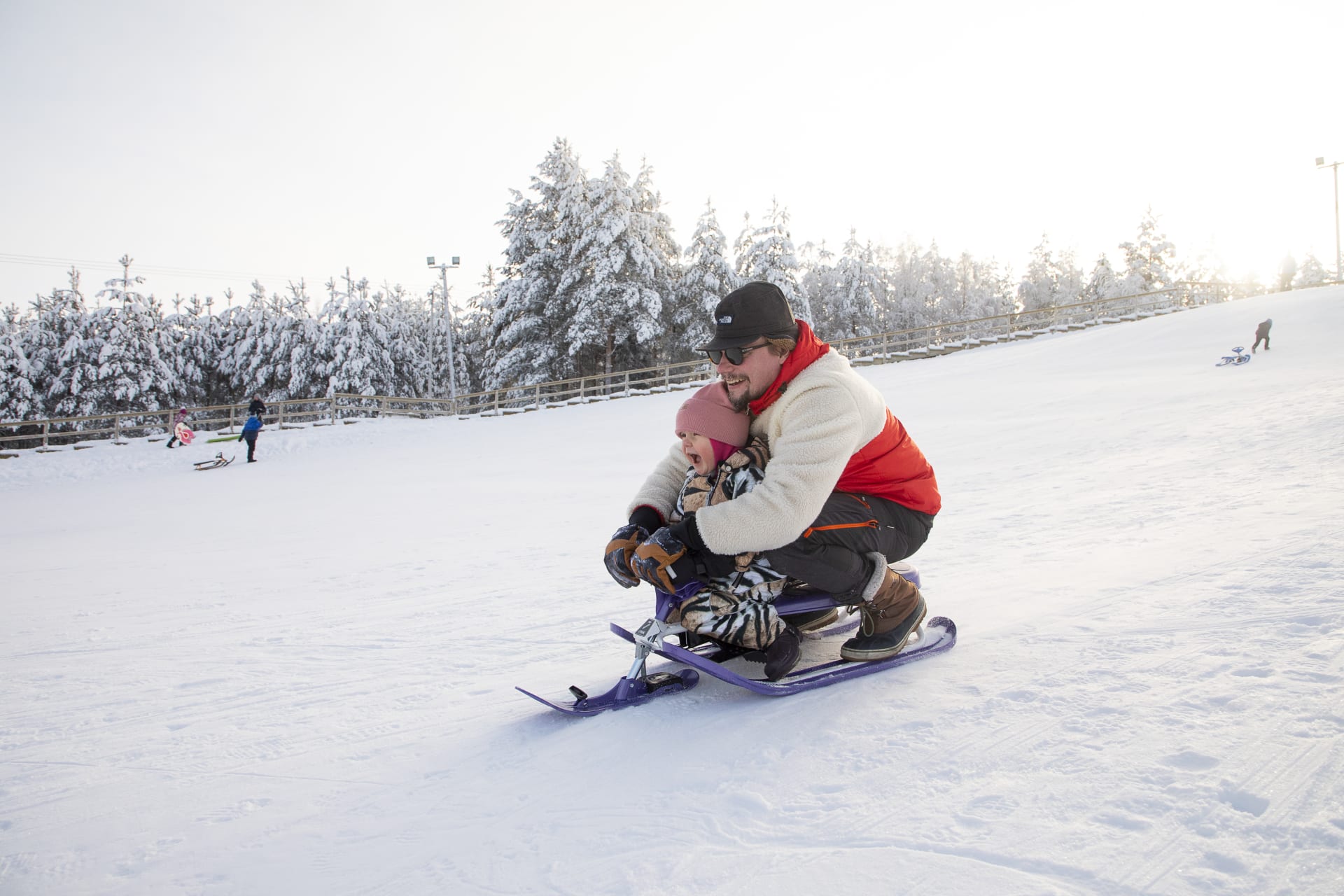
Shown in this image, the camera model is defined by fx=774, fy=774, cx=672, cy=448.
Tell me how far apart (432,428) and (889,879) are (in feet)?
79.0

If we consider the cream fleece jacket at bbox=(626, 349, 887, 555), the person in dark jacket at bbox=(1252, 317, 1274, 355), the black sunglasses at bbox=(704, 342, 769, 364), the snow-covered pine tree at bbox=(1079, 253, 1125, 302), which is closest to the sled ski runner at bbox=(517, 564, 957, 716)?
the cream fleece jacket at bbox=(626, 349, 887, 555)

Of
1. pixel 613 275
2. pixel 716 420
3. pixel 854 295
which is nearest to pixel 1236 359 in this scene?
pixel 716 420

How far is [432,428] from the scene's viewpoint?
2428 centimetres

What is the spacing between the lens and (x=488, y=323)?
140 ft

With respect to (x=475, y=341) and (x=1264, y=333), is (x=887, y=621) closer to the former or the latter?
(x=1264, y=333)

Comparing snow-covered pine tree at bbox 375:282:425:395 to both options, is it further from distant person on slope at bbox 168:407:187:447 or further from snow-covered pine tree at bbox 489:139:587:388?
distant person on slope at bbox 168:407:187:447

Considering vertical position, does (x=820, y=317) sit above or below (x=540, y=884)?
above

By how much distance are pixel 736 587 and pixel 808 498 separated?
502mm

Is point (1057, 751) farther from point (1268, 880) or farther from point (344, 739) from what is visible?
point (344, 739)

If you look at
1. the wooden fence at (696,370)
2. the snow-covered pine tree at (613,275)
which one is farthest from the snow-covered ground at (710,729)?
the snow-covered pine tree at (613,275)

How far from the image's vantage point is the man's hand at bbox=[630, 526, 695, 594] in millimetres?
2562

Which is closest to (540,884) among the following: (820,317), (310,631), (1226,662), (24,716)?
(1226,662)

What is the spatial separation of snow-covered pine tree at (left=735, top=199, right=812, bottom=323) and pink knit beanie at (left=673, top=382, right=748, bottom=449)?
32.4 metres

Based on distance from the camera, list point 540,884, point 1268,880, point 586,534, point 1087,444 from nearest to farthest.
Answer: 1. point 1268,880
2. point 540,884
3. point 586,534
4. point 1087,444
